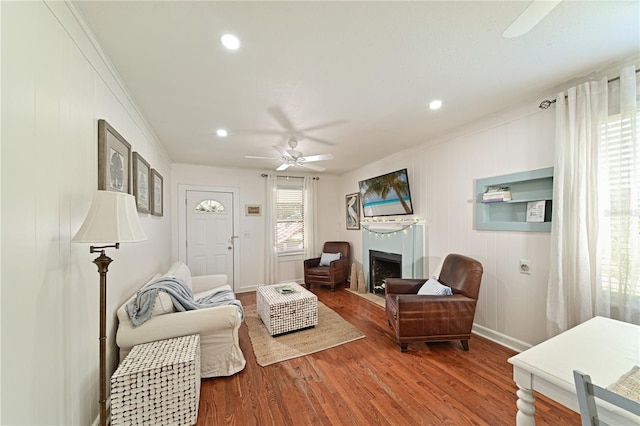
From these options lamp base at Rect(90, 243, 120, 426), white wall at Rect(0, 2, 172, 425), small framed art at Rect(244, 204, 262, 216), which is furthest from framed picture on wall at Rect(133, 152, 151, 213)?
small framed art at Rect(244, 204, 262, 216)

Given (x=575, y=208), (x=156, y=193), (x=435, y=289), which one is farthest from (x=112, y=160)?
(x=575, y=208)

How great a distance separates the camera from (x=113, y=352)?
1773mm

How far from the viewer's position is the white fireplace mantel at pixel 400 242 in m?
3.55

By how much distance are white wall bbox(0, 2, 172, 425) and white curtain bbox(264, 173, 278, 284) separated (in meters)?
3.33

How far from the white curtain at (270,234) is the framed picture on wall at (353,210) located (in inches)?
65.2

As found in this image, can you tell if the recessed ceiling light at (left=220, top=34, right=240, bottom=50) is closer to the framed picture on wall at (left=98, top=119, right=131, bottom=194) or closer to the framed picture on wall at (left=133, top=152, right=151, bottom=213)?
the framed picture on wall at (left=98, top=119, right=131, bottom=194)

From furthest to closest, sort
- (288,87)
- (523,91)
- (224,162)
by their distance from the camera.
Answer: (224,162) → (523,91) → (288,87)

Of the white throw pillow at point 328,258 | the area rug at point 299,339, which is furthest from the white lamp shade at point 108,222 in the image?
the white throw pillow at point 328,258

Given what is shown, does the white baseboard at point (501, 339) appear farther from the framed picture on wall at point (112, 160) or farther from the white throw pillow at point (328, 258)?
the framed picture on wall at point (112, 160)

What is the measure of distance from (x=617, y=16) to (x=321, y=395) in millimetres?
3057

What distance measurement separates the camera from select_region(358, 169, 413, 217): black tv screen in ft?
12.3

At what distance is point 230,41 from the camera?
146 centimetres

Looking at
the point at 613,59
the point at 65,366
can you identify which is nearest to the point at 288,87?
the point at 65,366

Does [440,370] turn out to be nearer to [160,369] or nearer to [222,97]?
[160,369]
